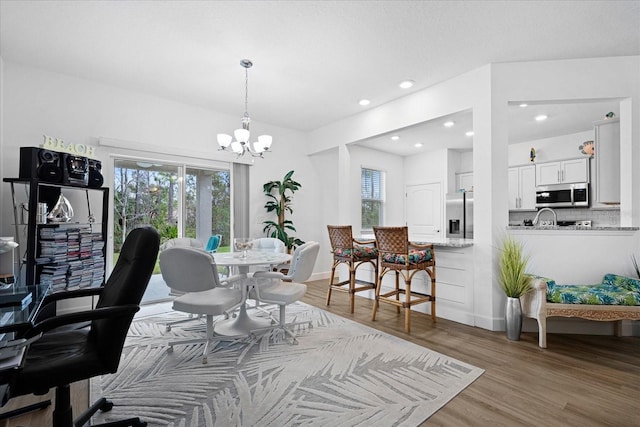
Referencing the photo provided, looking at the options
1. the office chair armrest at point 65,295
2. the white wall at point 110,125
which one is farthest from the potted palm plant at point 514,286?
the white wall at point 110,125

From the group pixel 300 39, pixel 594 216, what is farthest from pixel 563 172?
pixel 300 39

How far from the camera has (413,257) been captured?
3.25 meters

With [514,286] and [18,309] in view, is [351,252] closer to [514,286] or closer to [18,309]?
[514,286]

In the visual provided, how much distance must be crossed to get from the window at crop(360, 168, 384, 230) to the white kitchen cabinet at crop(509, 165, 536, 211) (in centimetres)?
254

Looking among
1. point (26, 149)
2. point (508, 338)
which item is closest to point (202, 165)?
point (26, 149)

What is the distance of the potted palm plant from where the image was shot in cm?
285

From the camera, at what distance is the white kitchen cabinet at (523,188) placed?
5.69 metres

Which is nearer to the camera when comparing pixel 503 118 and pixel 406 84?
pixel 503 118

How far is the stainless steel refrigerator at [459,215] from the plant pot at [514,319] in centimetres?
259

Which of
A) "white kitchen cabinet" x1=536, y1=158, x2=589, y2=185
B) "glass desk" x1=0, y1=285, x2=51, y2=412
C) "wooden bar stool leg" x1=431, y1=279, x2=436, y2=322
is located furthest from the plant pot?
"white kitchen cabinet" x1=536, y1=158, x2=589, y2=185

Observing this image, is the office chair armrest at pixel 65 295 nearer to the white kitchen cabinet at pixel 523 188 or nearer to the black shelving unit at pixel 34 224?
the black shelving unit at pixel 34 224

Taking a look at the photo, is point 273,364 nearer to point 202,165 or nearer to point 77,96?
point 202,165

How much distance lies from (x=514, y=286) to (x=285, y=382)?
90.7 inches

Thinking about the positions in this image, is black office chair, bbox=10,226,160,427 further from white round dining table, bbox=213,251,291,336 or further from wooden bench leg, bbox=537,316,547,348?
wooden bench leg, bbox=537,316,547,348
